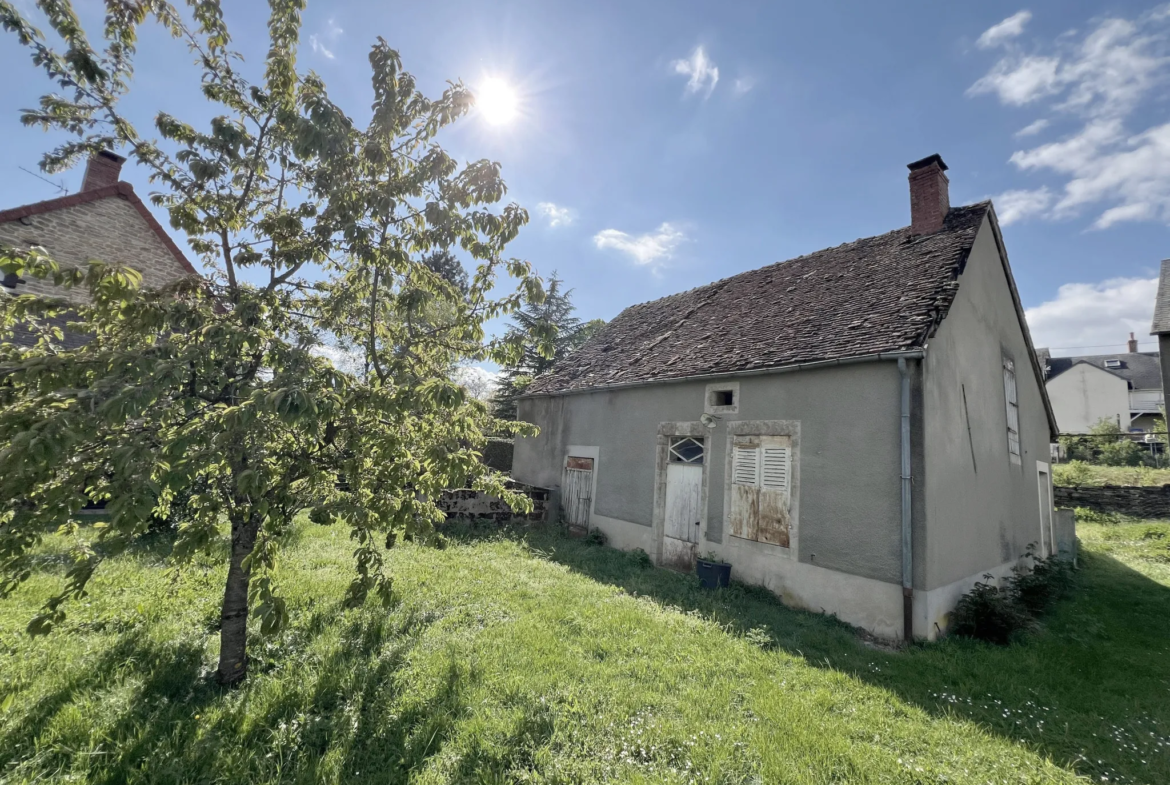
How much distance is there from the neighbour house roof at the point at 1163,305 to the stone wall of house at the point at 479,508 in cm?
1331

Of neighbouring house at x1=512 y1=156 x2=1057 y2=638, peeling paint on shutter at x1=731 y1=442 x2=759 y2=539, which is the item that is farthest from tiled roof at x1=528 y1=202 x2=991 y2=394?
peeling paint on shutter at x1=731 y1=442 x2=759 y2=539

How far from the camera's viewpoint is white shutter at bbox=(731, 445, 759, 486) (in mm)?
8406

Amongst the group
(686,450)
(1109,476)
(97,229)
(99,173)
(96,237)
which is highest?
(99,173)

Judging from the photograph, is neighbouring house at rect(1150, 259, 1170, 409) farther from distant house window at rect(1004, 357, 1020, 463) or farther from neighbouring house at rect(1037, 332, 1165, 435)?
neighbouring house at rect(1037, 332, 1165, 435)


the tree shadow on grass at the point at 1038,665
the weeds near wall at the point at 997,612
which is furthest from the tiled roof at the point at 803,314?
the tree shadow on grass at the point at 1038,665

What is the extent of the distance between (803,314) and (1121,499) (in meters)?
16.4

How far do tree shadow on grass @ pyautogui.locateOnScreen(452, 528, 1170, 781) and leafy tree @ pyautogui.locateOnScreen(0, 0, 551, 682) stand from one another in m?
4.25

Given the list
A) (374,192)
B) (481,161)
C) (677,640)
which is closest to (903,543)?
(677,640)

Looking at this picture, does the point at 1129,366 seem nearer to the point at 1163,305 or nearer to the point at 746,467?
the point at 1163,305

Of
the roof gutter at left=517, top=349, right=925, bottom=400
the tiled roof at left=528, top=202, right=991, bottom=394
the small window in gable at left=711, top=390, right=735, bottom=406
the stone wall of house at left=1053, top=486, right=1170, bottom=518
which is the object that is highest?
the tiled roof at left=528, top=202, right=991, bottom=394

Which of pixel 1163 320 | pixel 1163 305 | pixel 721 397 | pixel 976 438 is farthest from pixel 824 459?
pixel 1163 305

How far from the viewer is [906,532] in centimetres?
645

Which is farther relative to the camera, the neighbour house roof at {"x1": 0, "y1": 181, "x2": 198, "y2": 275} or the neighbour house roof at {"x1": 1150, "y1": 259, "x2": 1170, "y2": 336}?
the neighbour house roof at {"x1": 0, "y1": 181, "x2": 198, "y2": 275}

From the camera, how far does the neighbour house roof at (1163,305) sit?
32.8ft
